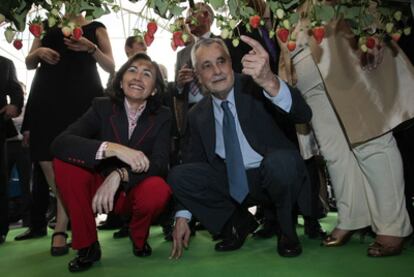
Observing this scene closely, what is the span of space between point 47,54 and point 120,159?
933 mm

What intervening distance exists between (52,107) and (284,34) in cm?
176

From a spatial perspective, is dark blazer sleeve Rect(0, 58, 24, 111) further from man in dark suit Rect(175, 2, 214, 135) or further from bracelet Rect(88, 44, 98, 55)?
man in dark suit Rect(175, 2, 214, 135)

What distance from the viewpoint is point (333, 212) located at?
3.91 m

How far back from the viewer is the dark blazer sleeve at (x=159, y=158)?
2283 mm

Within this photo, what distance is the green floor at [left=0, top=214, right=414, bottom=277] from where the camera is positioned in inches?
74.4

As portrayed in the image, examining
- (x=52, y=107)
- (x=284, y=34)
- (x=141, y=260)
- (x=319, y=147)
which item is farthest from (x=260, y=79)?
(x=52, y=107)

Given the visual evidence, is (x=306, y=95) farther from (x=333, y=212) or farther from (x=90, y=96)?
(x=333, y=212)

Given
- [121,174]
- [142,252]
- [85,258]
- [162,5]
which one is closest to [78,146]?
[121,174]

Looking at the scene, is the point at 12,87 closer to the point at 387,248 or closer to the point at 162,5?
the point at 162,5

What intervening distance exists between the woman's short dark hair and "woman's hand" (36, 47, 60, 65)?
45cm

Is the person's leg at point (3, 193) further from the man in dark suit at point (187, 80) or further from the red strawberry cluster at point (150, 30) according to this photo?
the red strawberry cluster at point (150, 30)

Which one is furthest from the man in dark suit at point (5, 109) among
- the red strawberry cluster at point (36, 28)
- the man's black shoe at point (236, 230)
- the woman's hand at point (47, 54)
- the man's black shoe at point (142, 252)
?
the red strawberry cluster at point (36, 28)

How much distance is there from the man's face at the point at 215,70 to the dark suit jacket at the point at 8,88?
144cm

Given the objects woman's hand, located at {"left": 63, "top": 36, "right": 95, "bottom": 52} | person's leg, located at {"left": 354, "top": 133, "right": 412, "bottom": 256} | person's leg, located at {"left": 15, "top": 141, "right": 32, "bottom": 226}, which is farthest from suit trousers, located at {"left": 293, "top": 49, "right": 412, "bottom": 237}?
person's leg, located at {"left": 15, "top": 141, "right": 32, "bottom": 226}
